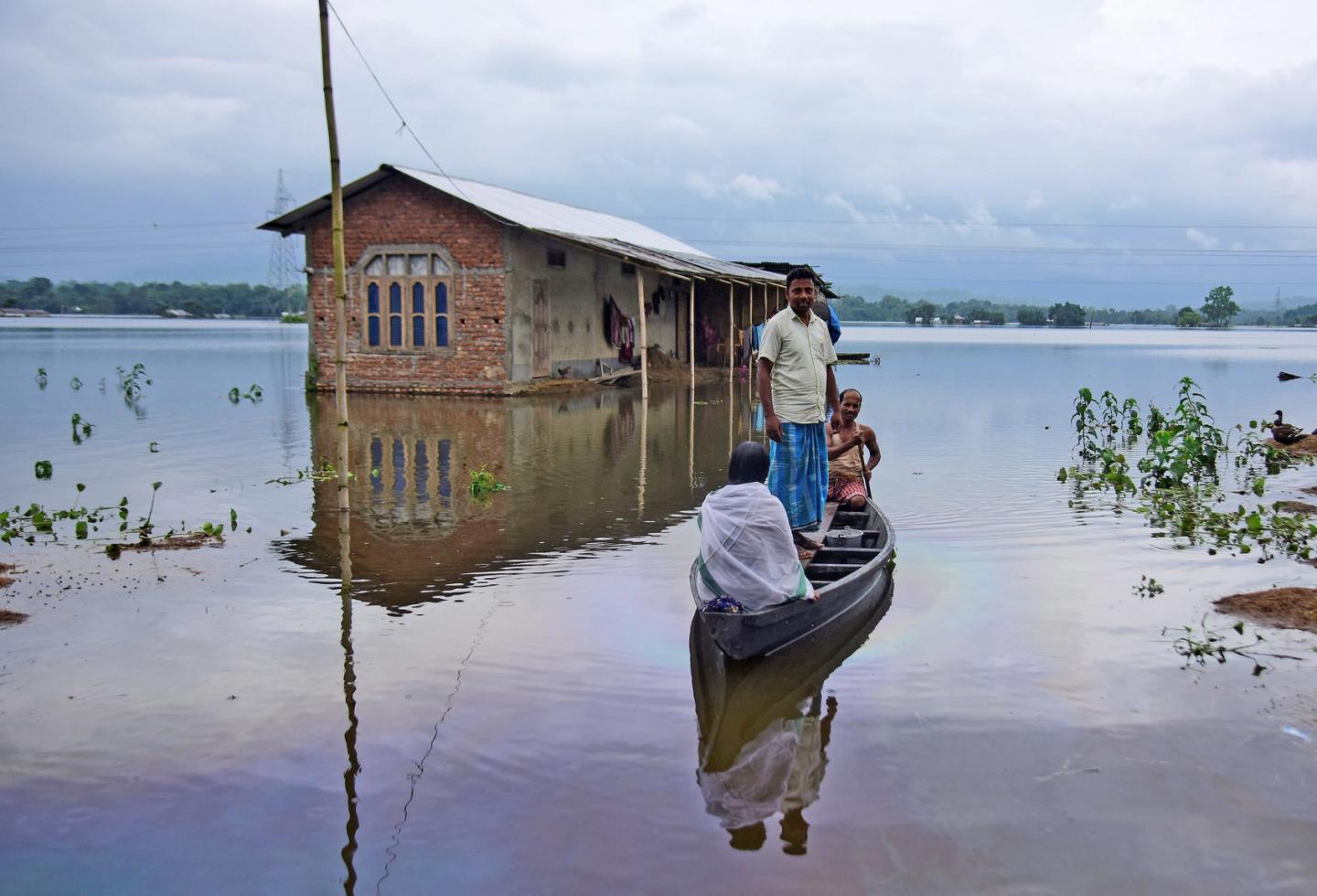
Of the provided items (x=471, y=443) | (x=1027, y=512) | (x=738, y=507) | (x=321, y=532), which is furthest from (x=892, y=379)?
(x=738, y=507)

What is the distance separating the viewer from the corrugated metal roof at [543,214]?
20.6 metres

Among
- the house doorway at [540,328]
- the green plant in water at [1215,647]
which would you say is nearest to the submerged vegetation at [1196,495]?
the green plant in water at [1215,647]

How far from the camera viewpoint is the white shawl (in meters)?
5.23

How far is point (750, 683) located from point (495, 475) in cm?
696

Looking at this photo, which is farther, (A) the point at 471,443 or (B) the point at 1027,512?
(A) the point at 471,443

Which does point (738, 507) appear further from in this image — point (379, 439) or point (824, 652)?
point (379, 439)

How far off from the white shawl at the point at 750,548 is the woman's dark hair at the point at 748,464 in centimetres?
4

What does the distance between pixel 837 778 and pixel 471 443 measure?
10.8 m

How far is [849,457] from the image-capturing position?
847 cm

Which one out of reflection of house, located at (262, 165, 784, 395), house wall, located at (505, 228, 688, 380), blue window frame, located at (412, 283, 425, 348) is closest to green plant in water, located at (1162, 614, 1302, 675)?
reflection of house, located at (262, 165, 784, 395)

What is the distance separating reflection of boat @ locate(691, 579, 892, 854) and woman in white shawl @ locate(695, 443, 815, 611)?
1.20 feet

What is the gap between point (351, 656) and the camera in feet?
18.4

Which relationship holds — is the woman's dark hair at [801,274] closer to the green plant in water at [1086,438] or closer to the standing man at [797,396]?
the standing man at [797,396]

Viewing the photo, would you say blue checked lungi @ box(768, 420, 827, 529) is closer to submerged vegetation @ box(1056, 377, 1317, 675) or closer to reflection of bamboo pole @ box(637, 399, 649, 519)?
submerged vegetation @ box(1056, 377, 1317, 675)
